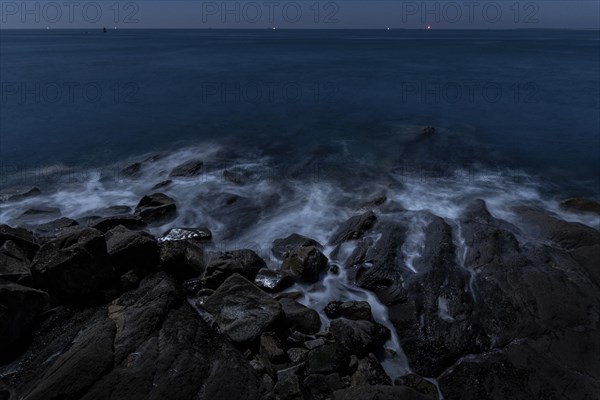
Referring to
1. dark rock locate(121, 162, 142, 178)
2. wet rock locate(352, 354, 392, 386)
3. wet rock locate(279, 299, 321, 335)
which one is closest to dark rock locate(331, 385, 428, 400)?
wet rock locate(352, 354, 392, 386)

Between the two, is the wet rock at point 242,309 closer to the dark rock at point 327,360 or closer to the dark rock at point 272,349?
the dark rock at point 272,349

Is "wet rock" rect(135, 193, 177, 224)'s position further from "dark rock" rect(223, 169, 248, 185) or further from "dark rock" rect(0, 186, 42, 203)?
"dark rock" rect(0, 186, 42, 203)

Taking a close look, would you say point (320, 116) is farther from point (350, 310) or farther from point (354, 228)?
point (350, 310)

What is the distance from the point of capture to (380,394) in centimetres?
786

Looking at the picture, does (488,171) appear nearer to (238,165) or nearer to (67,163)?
(238,165)

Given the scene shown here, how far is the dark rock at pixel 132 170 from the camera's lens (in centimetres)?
2206

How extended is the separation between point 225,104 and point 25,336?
32630mm

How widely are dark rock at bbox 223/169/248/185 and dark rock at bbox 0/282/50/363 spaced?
38.3 feet

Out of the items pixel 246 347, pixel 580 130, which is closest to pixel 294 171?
pixel 246 347

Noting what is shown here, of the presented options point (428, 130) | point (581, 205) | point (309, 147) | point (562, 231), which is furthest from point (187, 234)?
point (428, 130)

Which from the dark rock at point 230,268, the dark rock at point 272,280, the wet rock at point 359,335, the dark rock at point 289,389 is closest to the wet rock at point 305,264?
the dark rock at point 272,280

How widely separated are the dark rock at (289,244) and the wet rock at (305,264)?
115 cm

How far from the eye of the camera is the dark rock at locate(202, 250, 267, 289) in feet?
40.4

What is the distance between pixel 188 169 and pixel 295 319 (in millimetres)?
13468
